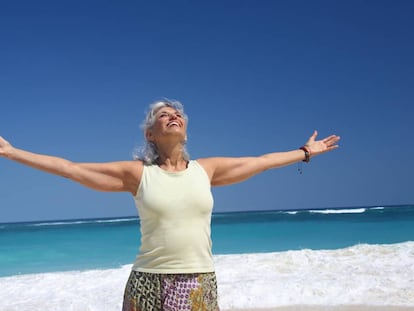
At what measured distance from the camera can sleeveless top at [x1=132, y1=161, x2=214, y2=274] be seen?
268 cm

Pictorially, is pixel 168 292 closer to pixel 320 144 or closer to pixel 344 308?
pixel 320 144

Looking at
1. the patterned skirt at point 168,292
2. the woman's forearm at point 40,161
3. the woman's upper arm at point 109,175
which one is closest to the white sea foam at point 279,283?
the patterned skirt at point 168,292

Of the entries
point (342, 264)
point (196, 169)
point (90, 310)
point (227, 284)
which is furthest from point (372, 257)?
point (196, 169)

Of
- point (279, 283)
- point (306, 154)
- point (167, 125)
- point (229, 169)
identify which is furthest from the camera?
point (279, 283)

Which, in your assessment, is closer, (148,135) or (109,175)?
(109,175)

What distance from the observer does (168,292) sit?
265cm

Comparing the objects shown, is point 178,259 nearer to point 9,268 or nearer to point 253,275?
point 253,275

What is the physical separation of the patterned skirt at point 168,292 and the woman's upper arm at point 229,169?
0.55 metres

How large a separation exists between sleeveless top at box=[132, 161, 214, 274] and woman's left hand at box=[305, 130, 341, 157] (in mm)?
990

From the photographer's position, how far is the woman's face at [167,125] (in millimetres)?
2906

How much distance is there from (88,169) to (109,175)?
0.11m

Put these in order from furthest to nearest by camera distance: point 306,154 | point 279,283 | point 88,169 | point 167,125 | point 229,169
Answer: point 279,283, point 306,154, point 229,169, point 167,125, point 88,169

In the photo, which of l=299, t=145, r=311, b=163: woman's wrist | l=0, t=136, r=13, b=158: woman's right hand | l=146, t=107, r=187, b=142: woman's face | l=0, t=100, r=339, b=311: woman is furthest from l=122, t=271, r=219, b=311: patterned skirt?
l=299, t=145, r=311, b=163: woman's wrist

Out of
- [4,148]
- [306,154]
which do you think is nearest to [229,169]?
[306,154]
